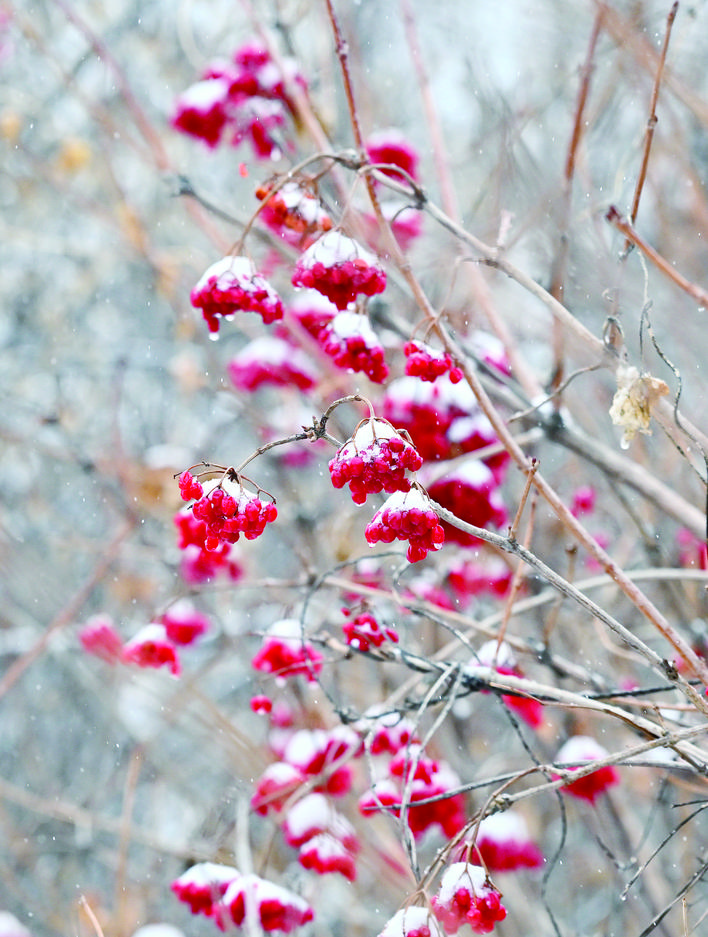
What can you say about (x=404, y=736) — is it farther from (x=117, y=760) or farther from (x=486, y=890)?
(x=117, y=760)

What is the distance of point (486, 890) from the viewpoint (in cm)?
108

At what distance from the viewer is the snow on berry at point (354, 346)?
132cm

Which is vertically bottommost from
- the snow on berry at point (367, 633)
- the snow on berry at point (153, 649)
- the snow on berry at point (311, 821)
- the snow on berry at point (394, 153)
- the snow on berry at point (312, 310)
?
the snow on berry at point (311, 821)

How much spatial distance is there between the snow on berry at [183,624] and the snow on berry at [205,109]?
3.83ft

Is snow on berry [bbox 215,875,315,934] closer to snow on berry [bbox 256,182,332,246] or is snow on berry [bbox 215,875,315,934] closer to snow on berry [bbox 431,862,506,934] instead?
snow on berry [bbox 431,862,506,934]

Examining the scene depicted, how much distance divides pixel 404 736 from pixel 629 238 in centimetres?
98

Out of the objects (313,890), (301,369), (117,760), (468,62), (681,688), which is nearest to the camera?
(681,688)

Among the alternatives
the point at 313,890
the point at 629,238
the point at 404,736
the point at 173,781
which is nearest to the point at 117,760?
the point at 173,781

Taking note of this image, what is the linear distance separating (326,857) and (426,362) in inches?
39.5

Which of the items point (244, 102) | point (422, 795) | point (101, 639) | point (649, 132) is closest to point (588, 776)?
point (422, 795)

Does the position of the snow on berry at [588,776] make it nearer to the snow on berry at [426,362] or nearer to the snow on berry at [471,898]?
the snow on berry at [471,898]

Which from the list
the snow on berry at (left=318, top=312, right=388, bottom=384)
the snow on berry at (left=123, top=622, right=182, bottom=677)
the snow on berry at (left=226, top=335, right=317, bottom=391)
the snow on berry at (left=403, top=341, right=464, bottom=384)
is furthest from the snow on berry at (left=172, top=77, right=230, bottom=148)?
the snow on berry at (left=123, top=622, right=182, bottom=677)

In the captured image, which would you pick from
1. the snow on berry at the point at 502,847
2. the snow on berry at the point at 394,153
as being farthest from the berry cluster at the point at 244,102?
the snow on berry at the point at 502,847

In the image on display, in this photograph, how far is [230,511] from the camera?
3.21 feet
